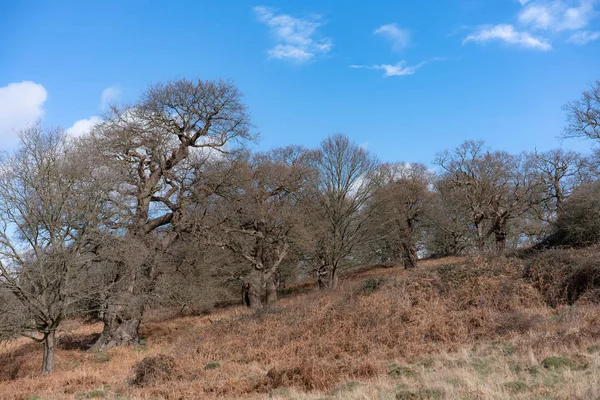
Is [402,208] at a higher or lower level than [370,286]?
higher

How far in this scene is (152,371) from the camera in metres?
10.9

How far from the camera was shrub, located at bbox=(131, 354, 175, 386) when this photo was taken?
35.0 ft

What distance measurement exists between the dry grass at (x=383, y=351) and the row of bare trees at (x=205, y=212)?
278cm

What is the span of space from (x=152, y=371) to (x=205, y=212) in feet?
38.3

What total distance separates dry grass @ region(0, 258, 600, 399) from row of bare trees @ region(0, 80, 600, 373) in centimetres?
278

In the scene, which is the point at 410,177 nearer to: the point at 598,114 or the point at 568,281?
the point at 598,114

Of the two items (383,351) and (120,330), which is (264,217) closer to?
(120,330)

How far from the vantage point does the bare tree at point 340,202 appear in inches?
1196

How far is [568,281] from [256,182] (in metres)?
18.5

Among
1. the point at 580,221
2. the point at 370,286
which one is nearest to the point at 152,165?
the point at 370,286

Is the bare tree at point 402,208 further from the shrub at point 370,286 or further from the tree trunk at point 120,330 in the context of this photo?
the tree trunk at point 120,330

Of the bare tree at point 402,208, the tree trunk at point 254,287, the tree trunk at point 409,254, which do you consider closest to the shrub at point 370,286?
the tree trunk at point 254,287

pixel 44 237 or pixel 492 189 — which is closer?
pixel 44 237

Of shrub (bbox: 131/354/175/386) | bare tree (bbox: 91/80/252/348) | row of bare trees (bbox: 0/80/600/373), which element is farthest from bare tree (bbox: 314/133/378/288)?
shrub (bbox: 131/354/175/386)
